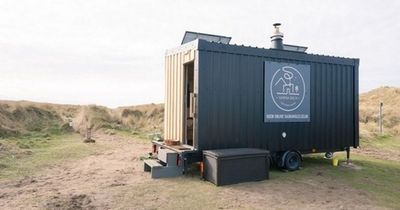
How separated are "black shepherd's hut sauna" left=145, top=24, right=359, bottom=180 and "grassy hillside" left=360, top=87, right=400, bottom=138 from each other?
8892 millimetres

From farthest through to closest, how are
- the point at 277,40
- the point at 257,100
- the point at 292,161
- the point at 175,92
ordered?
1. the point at 277,40
2. the point at 175,92
3. the point at 292,161
4. the point at 257,100

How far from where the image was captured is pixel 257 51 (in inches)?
369

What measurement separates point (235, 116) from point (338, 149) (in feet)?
12.7

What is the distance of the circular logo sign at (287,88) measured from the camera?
31.9 feet

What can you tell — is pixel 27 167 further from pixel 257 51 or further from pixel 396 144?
pixel 396 144

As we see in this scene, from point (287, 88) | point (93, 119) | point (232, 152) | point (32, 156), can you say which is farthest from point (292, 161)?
point (93, 119)

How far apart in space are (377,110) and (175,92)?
29.6 meters

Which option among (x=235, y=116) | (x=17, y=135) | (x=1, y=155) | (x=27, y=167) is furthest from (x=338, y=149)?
(x=17, y=135)

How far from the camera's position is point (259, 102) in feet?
31.2

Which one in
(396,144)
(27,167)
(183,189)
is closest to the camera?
(183,189)

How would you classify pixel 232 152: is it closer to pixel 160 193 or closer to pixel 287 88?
pixel 160 193

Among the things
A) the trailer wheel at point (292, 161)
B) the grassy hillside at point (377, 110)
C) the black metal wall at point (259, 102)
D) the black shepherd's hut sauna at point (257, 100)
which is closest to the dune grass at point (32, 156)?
the black shepherd's hut sauna at point (257, 100)

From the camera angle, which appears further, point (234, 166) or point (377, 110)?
point (377, 110)

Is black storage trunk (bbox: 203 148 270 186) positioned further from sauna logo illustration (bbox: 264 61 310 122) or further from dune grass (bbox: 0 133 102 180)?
dune grass (bbox: 0 133 102 180)
